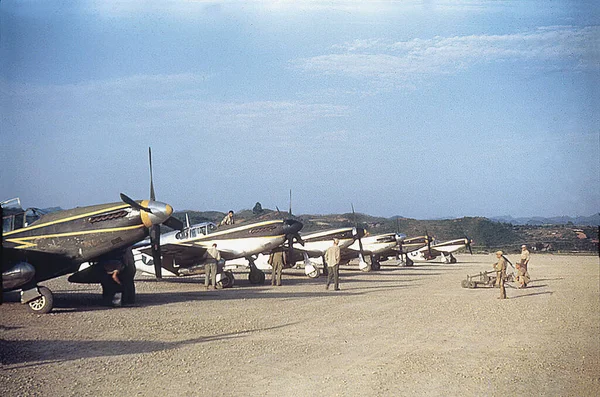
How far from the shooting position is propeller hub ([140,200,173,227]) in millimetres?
14844

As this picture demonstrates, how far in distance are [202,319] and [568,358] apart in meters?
7.42

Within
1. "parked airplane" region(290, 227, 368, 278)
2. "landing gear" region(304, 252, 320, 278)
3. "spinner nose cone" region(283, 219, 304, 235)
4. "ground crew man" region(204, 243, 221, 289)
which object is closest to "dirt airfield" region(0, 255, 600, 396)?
"ground crew man" region(204, 243, 221, 289)

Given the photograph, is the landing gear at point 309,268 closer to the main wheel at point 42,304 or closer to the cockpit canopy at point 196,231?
the cockpit canopy at point 196,231

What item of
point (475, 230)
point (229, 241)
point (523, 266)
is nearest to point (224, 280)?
point (229, 241)

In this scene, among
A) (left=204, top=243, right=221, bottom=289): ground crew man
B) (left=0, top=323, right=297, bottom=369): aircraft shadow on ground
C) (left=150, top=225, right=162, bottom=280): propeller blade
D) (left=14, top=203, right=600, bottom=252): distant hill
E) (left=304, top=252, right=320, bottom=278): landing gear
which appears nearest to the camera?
(left=0, top=323, right=297, bottom=369): aircraft shadow on ground

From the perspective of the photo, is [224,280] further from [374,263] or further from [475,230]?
[475,230]

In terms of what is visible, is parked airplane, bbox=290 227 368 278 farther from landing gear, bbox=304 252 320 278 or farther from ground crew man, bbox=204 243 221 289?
ground crew man, bbox=204 243 221 289

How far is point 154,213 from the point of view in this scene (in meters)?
14.8

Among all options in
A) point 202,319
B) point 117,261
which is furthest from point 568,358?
point 117,261

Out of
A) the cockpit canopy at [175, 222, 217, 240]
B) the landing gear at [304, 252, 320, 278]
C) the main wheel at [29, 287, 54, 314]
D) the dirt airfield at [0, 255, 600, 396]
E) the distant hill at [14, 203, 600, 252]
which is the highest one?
the cockpit canopy at [175, 222, 217, 240]

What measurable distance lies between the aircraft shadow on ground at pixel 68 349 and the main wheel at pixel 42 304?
3750mm

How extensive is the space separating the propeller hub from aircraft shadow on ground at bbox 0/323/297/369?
16.2 ft

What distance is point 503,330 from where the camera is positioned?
12.0 m

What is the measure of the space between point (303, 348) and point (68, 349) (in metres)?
3.78
